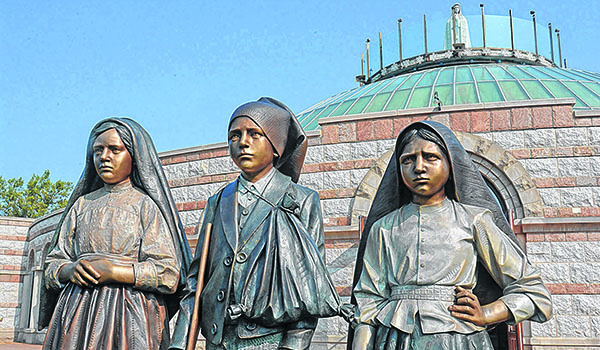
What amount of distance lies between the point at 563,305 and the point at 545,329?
49cm

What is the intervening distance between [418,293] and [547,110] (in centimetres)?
896

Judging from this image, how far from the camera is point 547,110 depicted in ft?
37.4

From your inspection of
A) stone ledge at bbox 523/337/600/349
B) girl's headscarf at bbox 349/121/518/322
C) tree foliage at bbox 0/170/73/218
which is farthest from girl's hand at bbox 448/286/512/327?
tree foliage at bbox 0/170/73/218

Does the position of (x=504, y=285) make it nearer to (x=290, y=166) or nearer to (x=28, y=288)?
(x=290, y=166)

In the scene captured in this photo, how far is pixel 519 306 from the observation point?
11.1 ft

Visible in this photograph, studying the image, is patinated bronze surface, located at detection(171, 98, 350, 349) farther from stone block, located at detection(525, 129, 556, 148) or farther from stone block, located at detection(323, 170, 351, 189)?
stone block, located at detection(525, 129, 556, 148)

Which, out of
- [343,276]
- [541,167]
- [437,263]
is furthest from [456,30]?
[437,263]

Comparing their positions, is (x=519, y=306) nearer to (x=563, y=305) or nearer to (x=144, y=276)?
(x=144, y=276)

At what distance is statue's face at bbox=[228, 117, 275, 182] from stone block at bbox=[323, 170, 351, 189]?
27.3ft

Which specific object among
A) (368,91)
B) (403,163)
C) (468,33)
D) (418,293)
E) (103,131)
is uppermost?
(468,33)

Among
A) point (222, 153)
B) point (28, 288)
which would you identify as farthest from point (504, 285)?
point (28, 288)

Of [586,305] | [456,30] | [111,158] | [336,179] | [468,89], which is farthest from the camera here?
[456,30]

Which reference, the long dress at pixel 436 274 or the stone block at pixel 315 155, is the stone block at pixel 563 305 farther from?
the long dress at pixel 436 274

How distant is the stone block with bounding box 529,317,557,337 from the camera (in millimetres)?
10680
